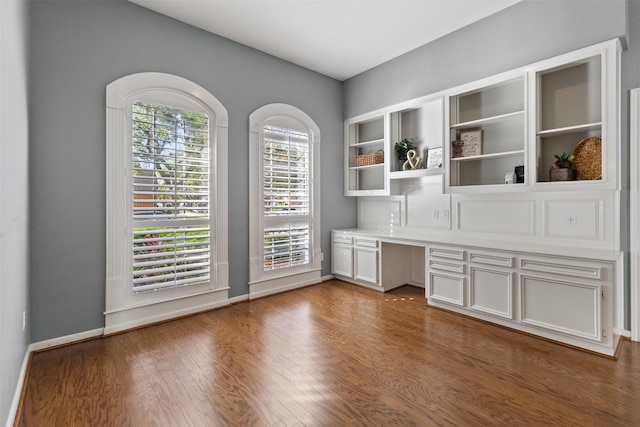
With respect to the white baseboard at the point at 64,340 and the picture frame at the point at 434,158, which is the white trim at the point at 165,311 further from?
the picture frame at the point at 434,158

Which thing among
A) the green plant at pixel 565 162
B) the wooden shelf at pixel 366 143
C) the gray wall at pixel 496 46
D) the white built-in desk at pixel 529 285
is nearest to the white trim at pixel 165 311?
the white built-in desk at pixel 529 285

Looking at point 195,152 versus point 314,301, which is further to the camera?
point 314,301

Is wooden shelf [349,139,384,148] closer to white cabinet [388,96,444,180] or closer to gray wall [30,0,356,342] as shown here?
white cabinet [388,96,444,180]

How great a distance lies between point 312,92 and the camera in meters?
4.84

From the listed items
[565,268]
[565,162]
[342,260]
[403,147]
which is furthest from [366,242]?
[565,162]

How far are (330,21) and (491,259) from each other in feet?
10.2

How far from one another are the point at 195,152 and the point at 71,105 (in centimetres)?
114

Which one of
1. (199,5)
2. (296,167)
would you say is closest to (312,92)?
(296,167)

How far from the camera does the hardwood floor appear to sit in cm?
188

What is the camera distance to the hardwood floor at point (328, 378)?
1875 mm

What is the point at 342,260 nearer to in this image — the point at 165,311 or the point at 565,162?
the point at 165,311

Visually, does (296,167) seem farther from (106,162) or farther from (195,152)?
(106,162)

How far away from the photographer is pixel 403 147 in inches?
177

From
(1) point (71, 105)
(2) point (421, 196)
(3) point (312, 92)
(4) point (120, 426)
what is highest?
(3) point (312, 92)
